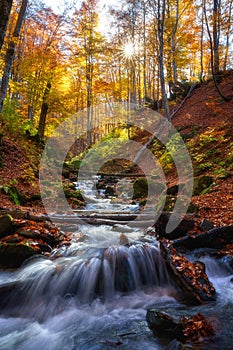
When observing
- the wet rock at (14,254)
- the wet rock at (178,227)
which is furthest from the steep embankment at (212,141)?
the wet rock at (14,254)

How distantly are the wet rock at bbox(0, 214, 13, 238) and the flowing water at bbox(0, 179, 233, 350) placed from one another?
1109 mm

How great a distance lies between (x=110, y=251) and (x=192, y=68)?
37079mm

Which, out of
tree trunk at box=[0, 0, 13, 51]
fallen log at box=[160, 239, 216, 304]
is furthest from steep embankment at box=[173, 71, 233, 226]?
tree trunk at box=[0, 0, 13, 51]

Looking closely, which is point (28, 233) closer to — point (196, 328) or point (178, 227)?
point (178, 227)

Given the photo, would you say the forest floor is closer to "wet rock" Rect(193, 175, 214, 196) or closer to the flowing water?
"wet rock" Rect(193, 175, 214, 196)

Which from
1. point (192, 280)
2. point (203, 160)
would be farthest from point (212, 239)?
point (203, 160)

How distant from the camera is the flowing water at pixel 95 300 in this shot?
342 centimetres

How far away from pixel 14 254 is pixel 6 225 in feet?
2.90

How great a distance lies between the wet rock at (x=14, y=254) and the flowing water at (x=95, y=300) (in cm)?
20

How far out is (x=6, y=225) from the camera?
19.5 ft

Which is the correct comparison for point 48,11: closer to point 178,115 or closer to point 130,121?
point 130,121

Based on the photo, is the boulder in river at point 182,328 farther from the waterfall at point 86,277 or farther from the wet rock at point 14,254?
the wet rock at point 14,254

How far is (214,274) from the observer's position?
5.05 meters

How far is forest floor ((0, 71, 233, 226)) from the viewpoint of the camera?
25.0 feet
